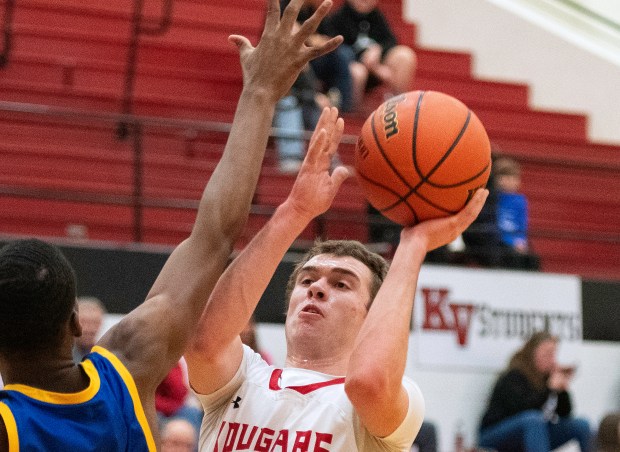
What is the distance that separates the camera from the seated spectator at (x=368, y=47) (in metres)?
10.1

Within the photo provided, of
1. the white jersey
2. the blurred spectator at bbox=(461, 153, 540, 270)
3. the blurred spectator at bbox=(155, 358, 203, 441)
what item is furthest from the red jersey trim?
the blurred spectator at bbox=(461, 153, 540, 270)

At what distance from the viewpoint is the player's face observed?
338 centimetres

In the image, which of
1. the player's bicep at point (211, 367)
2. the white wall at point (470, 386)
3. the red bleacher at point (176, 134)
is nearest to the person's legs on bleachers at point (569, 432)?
the white wall at point (470, 386)

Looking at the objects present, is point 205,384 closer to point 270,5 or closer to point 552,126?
point 270,5

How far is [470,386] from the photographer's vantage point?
28.0 feet

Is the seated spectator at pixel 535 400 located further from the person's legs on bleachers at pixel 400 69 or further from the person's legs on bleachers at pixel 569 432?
the person's legs on bleachers at pixel 400 69

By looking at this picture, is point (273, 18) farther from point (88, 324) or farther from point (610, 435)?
point (88, 324)

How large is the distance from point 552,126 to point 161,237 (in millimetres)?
4838

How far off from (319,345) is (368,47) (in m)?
7.15

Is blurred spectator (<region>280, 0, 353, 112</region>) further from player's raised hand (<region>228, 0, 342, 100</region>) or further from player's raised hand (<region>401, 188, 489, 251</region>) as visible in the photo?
player's raised hand (<region>228, 0, 342, 100</region>)

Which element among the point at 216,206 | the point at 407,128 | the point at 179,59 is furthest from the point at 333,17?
the point at 216,206

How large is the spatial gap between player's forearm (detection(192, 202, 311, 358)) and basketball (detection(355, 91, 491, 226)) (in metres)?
0.28

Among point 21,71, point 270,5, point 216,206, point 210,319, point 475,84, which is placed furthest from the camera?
point 475,84

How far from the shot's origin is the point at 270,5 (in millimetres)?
2783
